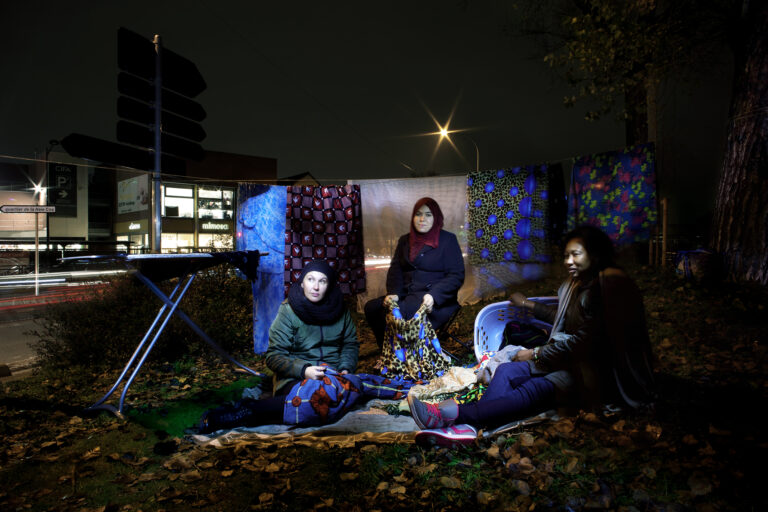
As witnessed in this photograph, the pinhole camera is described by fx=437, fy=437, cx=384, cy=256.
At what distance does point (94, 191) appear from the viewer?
1377 inches

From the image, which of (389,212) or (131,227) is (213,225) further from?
(389,212)

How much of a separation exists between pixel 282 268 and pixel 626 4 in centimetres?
656

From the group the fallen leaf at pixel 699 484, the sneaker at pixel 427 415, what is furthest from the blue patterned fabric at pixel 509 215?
the fallen leaf at pixel 699 484

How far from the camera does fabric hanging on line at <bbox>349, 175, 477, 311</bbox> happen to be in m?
7.31

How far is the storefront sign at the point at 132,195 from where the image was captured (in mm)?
33844

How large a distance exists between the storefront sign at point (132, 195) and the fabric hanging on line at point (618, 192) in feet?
113

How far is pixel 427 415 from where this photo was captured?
293 cm

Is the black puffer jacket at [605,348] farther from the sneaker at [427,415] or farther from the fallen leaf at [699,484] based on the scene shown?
the sneaker at [427,415]

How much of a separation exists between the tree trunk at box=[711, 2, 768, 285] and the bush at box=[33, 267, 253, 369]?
21.0 feet

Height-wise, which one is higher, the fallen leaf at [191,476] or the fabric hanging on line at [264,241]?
the fabric hanging on line at [264,241]

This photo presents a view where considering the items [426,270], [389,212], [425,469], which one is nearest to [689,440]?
[425,469]

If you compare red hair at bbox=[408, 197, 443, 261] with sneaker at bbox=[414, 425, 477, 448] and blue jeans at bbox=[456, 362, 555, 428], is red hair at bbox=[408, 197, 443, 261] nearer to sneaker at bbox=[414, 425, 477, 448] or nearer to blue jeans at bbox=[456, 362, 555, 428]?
blue jeans at bbox=[456, 362, 555, 428]

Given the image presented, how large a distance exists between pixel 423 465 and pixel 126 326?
13.6 feet

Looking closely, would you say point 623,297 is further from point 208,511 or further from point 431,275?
point 208,511
